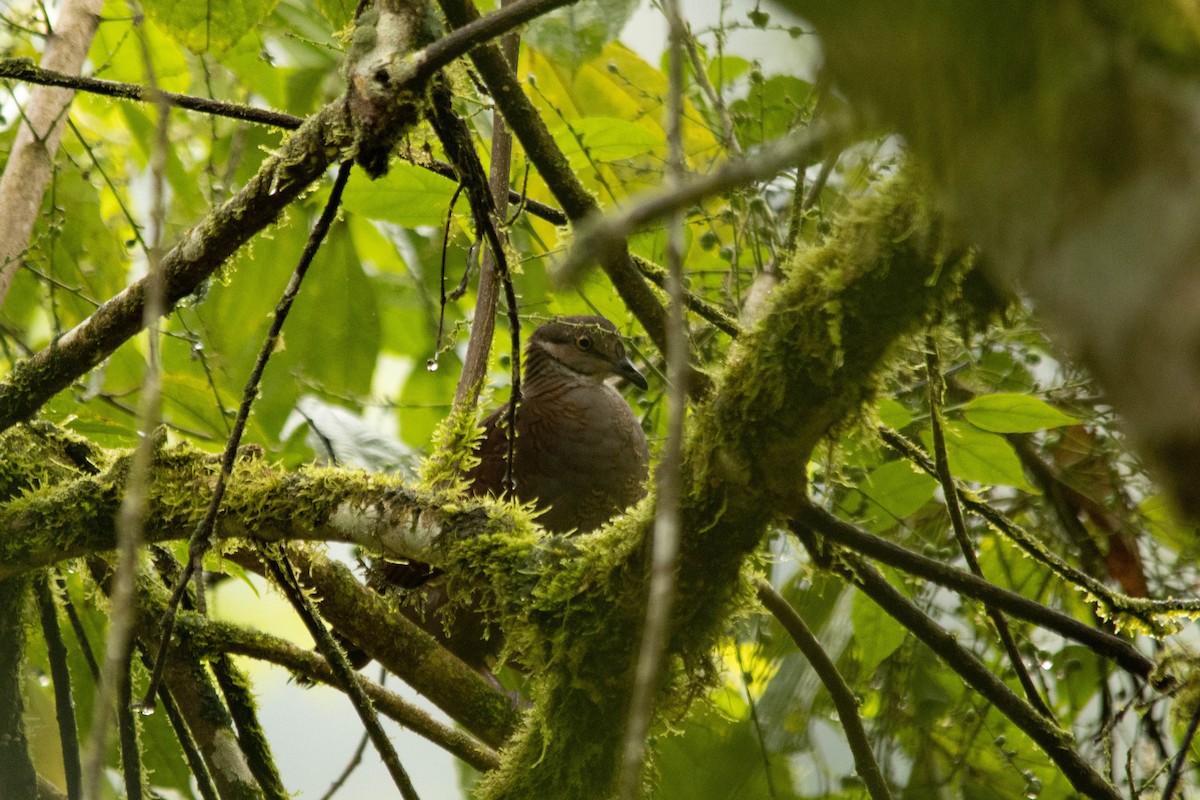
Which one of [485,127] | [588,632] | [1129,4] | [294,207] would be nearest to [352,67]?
[588,632]

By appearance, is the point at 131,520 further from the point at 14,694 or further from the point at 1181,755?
the point at 14,694

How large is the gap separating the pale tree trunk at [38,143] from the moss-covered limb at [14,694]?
2.56 ft

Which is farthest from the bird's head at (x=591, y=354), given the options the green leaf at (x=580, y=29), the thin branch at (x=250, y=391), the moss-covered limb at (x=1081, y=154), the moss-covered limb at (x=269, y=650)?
the moss-covered limb at (x=1081, y=154)

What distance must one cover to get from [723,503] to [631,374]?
239 cm

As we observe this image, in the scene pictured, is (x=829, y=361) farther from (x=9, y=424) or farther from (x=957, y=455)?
(x=9, y=424)

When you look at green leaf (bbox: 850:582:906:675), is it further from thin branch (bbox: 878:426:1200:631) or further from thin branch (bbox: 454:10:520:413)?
thin branch (bbox: 454:10:520:413)

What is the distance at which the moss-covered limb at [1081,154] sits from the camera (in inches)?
22.3

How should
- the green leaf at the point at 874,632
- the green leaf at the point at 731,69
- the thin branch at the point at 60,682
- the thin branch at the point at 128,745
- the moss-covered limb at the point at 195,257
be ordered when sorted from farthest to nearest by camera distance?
the green leaf at the point at 731,69, the green leaf at the point at 874,632, the thin branch at the point at 60,682, the thin branch at the point at 128,745, the moss-covered limb at the point at 195,257

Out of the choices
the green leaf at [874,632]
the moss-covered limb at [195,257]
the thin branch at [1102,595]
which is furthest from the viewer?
the green leaf at [874,632]

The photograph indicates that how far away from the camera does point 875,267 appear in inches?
60.1

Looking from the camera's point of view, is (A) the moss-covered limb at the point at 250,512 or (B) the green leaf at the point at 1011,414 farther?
(B) the green leaf at the point at 1011,414

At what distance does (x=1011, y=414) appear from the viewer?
2361mm

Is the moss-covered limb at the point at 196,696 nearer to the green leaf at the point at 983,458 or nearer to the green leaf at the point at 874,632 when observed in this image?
the green leaf at the point at 874,632

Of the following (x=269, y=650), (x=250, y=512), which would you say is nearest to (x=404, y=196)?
(x=250, y=512)
